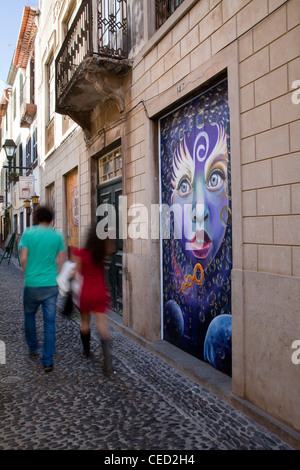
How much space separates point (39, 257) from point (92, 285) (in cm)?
69

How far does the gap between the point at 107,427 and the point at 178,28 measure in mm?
4199

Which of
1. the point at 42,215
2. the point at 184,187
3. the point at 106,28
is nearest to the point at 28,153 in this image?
the point at 106,28

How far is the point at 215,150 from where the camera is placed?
4.17 metres

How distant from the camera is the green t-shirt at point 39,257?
14.4ft

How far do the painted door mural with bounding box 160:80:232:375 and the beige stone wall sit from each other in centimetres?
44

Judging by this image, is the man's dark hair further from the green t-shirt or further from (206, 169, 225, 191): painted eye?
(206, 169, 225, 191): painted eye

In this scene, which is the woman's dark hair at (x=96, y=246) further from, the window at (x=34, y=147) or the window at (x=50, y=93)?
the window at (x=34, y=147)

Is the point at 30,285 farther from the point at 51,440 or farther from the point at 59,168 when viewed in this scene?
the point at 59,168

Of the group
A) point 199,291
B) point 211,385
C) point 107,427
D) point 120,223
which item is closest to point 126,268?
point 120,223

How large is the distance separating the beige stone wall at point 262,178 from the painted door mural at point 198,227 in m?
0.44

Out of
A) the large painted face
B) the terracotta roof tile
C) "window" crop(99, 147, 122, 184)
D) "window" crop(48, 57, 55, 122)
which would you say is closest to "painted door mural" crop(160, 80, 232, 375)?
the large painted face

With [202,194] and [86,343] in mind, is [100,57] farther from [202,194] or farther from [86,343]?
[86,343]

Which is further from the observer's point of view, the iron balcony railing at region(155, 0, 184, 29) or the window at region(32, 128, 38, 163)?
the window at region(32, 128, 38, 163)

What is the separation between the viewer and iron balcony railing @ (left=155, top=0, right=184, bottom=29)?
16.8 feet
